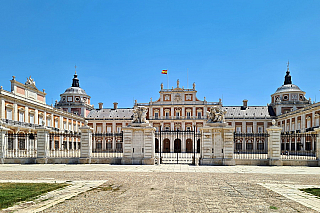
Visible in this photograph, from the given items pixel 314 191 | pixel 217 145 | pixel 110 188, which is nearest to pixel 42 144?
pixel 217 145

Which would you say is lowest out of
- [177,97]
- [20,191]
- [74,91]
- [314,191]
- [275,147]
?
[314,191]

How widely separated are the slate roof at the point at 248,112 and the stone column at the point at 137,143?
42088 millimetres

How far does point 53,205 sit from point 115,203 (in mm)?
1439

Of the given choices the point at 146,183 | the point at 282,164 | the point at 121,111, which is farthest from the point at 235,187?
the point at 121,111

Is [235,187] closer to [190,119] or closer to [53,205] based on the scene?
[53,205]

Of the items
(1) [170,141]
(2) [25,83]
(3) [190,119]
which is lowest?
(1) [170,141]

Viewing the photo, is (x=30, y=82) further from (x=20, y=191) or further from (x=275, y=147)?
(x=20, y=191)

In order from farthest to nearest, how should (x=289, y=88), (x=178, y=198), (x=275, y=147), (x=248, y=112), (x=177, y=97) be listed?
(x=248, y=112) → (x=177, y=97) → (x=289, y=88) → (x=275, y=147) → (x=178, y=198)

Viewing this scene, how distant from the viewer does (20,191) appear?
8.30 metres

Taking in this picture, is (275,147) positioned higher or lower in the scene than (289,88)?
lower

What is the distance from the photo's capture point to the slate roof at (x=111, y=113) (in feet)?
202

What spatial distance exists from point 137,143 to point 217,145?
4.81 meters

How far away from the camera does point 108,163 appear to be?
18.3 m

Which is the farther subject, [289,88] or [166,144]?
[289,88]
